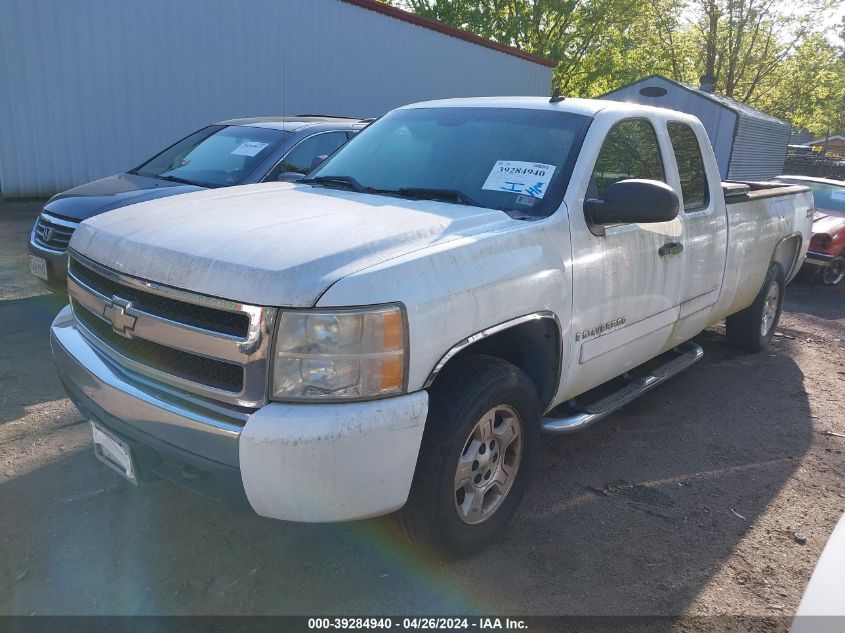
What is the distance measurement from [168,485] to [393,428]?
5.25ft

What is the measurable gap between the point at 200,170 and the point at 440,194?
3.75 meters

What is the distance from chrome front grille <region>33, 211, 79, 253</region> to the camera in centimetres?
536

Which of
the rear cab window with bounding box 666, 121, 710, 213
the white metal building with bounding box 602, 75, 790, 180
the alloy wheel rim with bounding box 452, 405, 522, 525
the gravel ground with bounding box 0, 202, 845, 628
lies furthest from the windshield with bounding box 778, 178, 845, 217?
the alloy wheel rim with bounding box 452, 405, 522, 525

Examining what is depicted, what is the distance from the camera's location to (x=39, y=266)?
216 inches

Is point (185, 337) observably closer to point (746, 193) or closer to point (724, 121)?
point (746, 193)

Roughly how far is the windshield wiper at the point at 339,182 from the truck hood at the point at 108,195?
2.35 meters

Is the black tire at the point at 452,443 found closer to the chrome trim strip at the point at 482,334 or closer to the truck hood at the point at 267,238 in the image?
the chrome trim strip at the point at 482,334

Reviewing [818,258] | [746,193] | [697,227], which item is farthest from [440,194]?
[818,258]

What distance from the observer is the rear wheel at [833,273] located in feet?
31.0

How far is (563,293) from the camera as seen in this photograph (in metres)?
3.02

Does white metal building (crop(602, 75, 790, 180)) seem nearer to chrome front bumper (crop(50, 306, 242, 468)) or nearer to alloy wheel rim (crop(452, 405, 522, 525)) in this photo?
alloy wheel rim (crop(452, 405, 522, 525))

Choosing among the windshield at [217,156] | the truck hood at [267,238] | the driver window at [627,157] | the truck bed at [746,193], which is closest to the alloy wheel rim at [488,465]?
the truck hood at [267,238]

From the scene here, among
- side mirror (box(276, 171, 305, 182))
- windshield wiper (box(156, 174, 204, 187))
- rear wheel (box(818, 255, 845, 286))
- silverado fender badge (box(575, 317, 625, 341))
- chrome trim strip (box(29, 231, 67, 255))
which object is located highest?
side mirror (box(276, 171, 305, 182))

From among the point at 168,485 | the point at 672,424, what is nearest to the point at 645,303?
the point at 672,424
